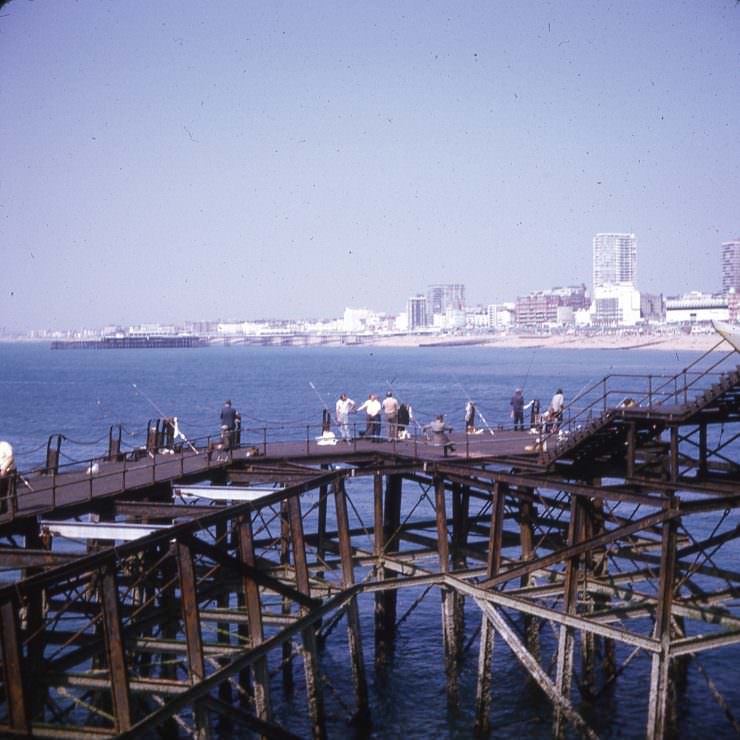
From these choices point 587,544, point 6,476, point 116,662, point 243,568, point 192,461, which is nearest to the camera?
point 116,662

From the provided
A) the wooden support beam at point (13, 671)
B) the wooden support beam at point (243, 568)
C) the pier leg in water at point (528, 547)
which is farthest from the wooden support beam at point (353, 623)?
the wooden support beam at point (13, 671)

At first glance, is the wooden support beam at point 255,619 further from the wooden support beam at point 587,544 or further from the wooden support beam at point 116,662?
the wooden support beam at point 587,544

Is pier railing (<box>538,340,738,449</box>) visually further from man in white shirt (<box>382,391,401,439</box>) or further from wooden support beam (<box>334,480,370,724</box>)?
wooden support beam (<box>334,480,370,724</box>)

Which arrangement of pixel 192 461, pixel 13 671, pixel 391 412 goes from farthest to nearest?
1. pixel 391 412
2. pixel 192 461
3. pixel 13 671

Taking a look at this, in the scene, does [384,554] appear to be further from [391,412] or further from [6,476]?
[6,476]

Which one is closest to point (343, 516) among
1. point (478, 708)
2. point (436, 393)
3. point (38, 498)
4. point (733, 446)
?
point (478, 708)

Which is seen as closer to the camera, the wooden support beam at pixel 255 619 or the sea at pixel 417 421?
the wooden support beam at pixel 255 619

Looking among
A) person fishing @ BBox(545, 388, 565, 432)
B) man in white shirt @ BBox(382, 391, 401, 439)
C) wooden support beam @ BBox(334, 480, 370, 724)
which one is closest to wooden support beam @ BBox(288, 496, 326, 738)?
wooden support beam @ BBox(334, 480, 370, 724)

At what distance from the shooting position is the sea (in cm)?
2545

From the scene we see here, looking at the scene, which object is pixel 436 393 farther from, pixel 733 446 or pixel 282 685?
pixel 282 685

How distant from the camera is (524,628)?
30922 millimetres

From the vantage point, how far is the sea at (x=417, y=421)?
25453 mm

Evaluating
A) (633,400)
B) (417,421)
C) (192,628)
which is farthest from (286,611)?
(417,421)

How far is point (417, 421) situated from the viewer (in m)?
68.3
